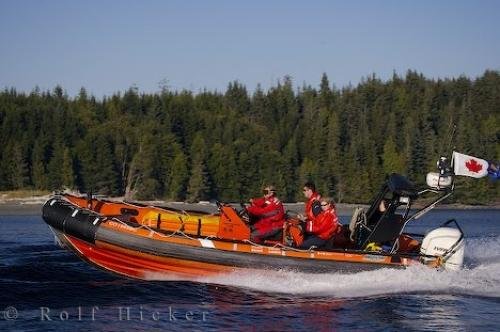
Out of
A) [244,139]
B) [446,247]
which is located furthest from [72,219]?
[244,139]

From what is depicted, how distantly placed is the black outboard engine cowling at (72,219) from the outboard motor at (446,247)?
5786 millimetres

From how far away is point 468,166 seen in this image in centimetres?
1336

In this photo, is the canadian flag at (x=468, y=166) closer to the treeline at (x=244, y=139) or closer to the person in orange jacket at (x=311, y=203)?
the person in orange jacket at (x=311, y=203)

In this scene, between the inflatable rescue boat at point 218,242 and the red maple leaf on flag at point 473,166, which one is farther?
the red maple leaf on flag at point 473,166

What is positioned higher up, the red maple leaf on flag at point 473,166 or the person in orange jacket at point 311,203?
the red maple leaf on flag at point 473,166

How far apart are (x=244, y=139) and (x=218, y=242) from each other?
76.3 metres

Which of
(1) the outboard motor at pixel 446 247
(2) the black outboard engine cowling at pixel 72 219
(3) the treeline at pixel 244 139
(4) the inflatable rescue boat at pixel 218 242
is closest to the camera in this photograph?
(4) the inflatable rescue boat at pixel 218 242

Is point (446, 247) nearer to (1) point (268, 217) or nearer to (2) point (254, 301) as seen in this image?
(1) point (268, 217)

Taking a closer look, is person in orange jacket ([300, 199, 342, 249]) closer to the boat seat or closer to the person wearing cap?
the person wearing cap

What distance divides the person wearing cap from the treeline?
203ft

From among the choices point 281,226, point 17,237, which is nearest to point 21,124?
point 17,237

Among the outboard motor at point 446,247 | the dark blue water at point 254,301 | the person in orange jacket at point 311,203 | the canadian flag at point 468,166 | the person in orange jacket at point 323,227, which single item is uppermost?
the canadian flag at point 468,166

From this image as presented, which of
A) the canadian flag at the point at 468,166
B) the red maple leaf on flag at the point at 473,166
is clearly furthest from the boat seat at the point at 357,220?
the red maple leaf on flag at the point at 473,166

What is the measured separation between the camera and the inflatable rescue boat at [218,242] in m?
12.5
